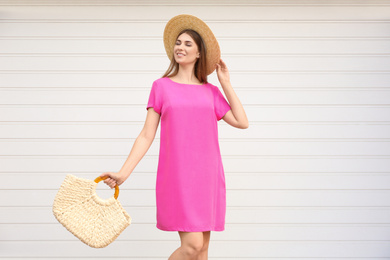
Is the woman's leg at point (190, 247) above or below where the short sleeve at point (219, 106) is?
below

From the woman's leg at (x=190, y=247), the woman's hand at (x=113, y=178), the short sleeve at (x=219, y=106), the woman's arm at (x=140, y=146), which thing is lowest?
the woman's leg at (x=190, y=247)

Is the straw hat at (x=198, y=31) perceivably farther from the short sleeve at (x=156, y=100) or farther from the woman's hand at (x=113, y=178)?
the woman's hand at (x=113, y=178)

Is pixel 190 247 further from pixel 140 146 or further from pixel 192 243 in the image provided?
pixel 140 146

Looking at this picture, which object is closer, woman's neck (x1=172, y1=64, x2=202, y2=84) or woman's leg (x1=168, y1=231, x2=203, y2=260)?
woman's leg (x1=168, y1=231, x2=203, y2=260)

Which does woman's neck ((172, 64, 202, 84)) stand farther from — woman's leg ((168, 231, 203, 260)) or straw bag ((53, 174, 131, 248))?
woman's leg ((168, 231, 203, 260))

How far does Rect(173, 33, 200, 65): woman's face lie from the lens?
118 inches

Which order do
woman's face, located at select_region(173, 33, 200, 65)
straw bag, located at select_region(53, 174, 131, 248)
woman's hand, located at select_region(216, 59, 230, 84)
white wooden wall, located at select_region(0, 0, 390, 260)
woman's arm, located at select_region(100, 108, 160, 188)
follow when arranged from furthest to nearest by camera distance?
white wooden wall, located at select_region(0, 0, 390, 260), woman's hand, located at select_region(216, 59, 230, 84), woman's face, located at select_region(173, 33, 200, 65), woman's arm, located at select_region(100, 108, 160, 188), straw bag, located at select_region(53, 174, 131, 248)

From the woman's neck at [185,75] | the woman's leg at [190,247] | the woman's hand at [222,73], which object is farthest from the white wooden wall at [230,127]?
the woman's leg at [190,247]

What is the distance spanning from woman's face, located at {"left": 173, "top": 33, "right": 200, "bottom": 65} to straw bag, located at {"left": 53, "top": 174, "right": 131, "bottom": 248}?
28.8 inches

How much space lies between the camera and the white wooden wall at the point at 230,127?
466 cm

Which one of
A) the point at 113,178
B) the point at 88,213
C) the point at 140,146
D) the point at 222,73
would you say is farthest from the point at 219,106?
the point at 88,213

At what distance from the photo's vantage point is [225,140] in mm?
4707

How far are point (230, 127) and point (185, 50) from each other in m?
1.80

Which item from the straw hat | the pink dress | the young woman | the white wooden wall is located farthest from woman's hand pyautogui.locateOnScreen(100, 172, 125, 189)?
the white wooden wall
